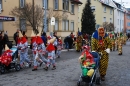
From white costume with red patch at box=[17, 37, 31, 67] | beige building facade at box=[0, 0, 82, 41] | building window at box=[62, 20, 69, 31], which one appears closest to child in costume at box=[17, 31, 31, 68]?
white costume with red patch at box=[17, 37, 31, 67]

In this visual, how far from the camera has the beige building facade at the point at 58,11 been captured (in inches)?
1312

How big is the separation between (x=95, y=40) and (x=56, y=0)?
97.3ft

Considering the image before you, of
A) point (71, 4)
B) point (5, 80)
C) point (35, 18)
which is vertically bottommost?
point (5, 80)

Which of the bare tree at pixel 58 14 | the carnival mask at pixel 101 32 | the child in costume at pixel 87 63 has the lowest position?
the child in costume at pixel 87 63

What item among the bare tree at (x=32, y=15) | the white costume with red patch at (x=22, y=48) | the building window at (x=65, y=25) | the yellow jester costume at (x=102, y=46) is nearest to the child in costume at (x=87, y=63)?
the yellow jester costume at (x=102, y=46)

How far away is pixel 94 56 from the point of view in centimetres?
939

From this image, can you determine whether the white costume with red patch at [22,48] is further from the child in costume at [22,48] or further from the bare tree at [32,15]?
the bare tree at [32,15]

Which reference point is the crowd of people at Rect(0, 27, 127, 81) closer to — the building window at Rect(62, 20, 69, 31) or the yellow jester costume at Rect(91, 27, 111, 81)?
the yellow jester costume at Rect(91, 27, 111, 81)

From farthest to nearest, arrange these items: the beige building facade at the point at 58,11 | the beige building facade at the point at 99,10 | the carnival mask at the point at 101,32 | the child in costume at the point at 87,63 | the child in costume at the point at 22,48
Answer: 1. the beige building facade at the point at 99,10
2. the beige building facade at the point at 58,11
3. the child in costume at the point at 22,48
4. the carnival mask at the point at 101,32
5. the child in costume at the point at 87,63

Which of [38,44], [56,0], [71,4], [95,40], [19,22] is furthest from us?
[71,4]

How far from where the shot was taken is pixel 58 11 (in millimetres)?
38344

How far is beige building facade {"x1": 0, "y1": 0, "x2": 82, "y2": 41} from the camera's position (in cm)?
3331

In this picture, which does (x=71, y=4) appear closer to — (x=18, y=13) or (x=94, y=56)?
(x=18, y=13)

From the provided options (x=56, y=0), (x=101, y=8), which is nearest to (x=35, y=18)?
(x=56, y=0)
